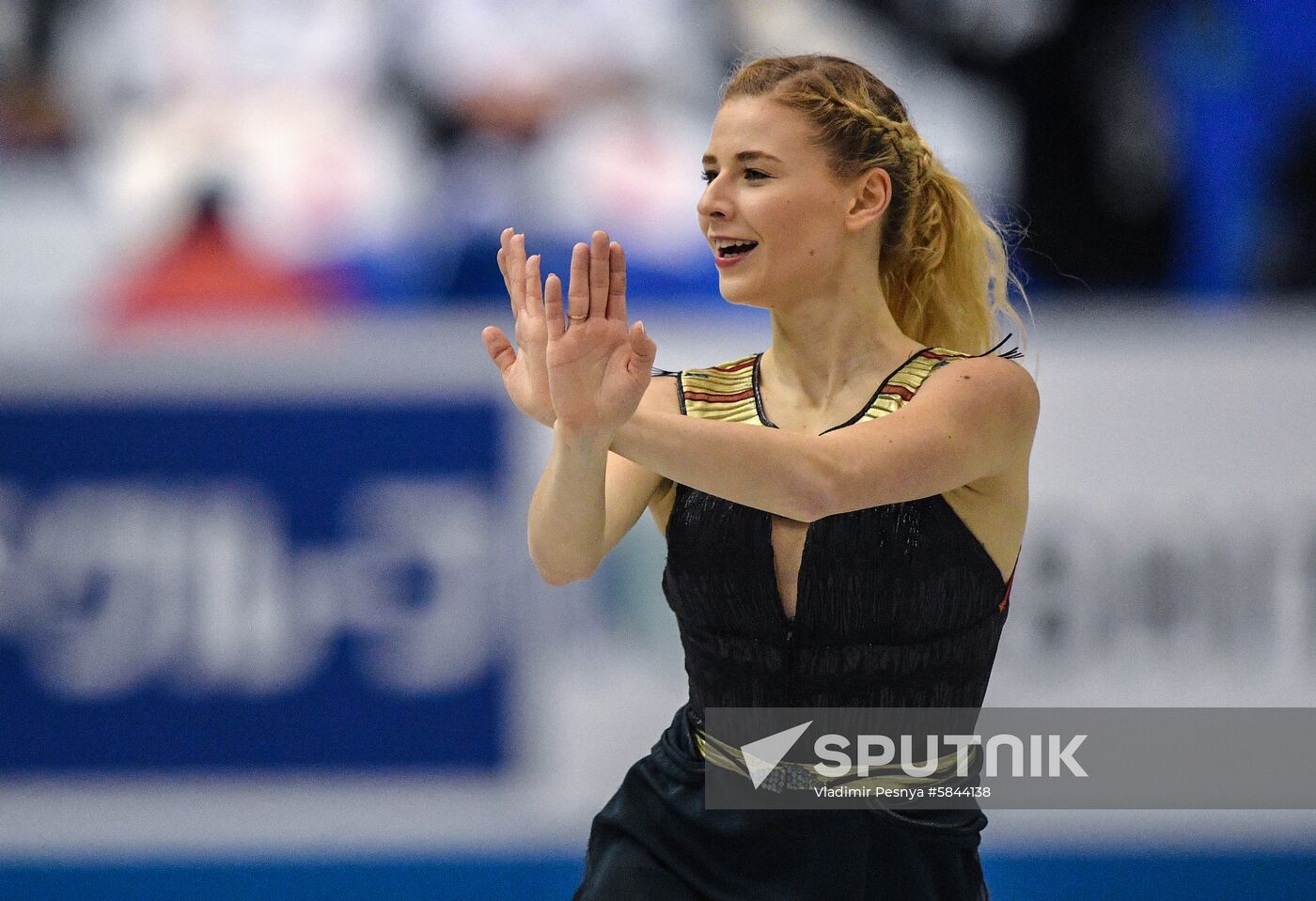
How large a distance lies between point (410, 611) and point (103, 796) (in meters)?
1.06

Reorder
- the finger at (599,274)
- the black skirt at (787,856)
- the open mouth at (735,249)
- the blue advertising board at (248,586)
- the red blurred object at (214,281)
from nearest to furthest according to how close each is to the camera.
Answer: the finger at (599,274)
the black skirt at (787,856)
the open mouth at (735,249)
the blue advertising board at (248,586)
the red blurred object at (214,281)

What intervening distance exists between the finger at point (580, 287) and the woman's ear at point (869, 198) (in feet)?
1.83

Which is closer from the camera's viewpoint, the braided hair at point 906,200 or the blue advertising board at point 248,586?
the braided hair at point 906,200

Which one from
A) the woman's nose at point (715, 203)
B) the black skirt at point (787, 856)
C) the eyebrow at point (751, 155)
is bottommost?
the black skirt at point (787, 856)

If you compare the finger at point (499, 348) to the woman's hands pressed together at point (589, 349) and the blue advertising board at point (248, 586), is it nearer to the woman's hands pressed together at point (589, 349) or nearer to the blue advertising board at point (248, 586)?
the woman's hands pressed together at point (589, 349)

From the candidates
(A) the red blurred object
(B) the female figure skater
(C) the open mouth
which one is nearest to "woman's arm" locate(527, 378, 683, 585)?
(B) the female figure skater

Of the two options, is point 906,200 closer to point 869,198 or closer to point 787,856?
point 869,198

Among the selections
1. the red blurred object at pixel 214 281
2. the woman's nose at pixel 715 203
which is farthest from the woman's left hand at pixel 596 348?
the red blurred object at pixel 214 281

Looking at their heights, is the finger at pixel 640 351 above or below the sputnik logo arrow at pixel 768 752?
above

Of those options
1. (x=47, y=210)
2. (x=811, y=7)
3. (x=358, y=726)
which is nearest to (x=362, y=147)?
(x=47, y=210)

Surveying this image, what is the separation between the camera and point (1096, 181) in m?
4.91

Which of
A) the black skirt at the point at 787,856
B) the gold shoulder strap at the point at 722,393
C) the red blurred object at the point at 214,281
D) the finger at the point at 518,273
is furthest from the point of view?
the red blurred object at the point at 214,281

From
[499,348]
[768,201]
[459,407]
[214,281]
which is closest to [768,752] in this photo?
[499,348]

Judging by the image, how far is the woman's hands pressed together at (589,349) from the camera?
6.52 feet
